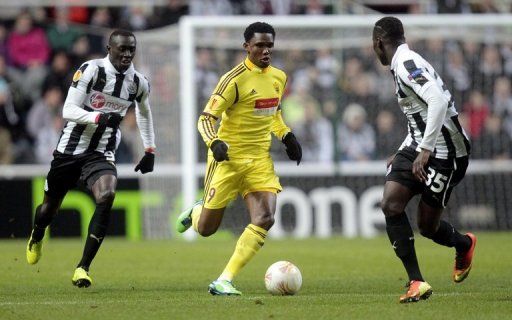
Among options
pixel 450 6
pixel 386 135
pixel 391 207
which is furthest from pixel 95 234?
pixel 450 6

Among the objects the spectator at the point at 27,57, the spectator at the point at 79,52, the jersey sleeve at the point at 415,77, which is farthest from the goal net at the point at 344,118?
the jersey sleeve at the point at 415,77

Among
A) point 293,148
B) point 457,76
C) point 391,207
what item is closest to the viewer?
point 391,207

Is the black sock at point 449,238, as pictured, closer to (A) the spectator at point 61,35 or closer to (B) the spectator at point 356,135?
(B) the spectator at point 356,135

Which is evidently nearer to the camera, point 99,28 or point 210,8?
point 99,28

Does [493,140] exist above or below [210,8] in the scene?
below

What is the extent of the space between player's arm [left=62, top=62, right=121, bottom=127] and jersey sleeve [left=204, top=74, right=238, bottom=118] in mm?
1000

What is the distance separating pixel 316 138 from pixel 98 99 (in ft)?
28.5

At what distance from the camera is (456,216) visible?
1883 centimetres

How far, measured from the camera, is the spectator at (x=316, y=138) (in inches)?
738

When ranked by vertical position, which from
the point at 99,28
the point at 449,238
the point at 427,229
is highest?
the point at 99,28

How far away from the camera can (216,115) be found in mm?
9586

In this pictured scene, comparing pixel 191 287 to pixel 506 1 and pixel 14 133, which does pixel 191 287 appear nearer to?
pixel 14 133

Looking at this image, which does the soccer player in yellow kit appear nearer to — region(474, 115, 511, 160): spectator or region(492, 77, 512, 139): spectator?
region(474, 115, 511, 160): spectator

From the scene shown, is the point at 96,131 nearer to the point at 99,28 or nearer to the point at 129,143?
the point at 129,143
